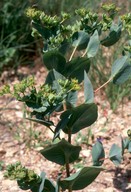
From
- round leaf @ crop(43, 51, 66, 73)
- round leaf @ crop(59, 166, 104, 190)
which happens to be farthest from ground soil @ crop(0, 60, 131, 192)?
round leaf @ crop(43, 51, 66, 73)

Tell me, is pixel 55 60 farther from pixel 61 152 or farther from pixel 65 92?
pixel 61 152

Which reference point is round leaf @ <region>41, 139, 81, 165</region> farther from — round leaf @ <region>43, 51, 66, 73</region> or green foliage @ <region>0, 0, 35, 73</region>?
green foliage @ <region>0, 0, 35, 73</region>

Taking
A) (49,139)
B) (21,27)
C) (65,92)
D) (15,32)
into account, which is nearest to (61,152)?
(65,92)

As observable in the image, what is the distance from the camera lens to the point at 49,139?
275cm

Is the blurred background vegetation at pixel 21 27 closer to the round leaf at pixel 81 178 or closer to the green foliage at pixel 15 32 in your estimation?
the green foliage at pixel 15 32

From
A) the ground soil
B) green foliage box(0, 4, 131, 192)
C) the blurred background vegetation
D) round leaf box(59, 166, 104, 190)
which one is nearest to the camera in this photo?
green foliage box(0, 4, 131, 192)

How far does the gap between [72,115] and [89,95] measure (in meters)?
0.09

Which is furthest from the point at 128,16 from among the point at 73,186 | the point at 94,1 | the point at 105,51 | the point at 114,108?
the point at 94,1

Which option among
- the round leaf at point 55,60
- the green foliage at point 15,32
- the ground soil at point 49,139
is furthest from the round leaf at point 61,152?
the green foliage at point 15,32

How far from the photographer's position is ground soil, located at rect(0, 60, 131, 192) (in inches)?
94.8

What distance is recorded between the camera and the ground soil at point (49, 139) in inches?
94.8

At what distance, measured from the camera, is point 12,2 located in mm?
3822

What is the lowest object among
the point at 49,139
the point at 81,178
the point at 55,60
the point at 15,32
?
the point at 81,178

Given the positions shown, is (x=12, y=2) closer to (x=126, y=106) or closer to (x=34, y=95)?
(x=126, y=106)
